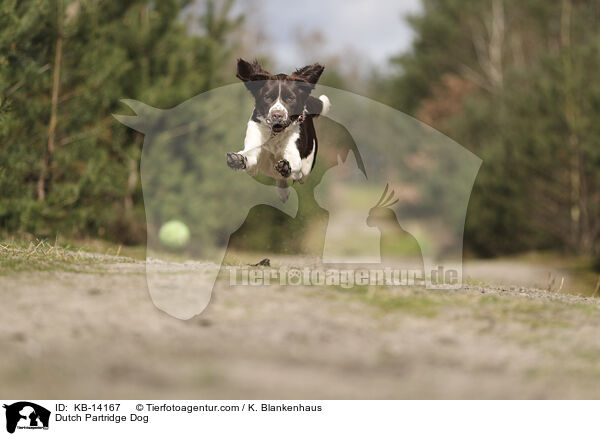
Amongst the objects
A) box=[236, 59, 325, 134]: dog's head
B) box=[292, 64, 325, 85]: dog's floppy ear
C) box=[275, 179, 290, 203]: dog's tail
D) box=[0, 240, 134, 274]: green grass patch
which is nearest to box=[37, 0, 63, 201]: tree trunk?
box=[0, 240, 134, 274]: green grass patch

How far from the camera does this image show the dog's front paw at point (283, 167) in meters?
6.46

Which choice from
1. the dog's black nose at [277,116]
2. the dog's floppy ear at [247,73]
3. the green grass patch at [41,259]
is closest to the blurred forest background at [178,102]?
the green grass patch at [41,259]

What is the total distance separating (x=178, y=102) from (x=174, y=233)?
12.9ft

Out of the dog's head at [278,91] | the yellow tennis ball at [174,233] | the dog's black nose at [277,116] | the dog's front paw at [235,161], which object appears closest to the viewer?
the dog's front paw at [235,161]

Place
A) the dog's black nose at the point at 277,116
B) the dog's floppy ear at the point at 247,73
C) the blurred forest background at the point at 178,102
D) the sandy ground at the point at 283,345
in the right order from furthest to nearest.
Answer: the blurred forest background at the point at 178,102, the dog's floppy ear at the point at 247,73, the dog's black nose at the point at 277,116, the sandy ground at the point at 283,345

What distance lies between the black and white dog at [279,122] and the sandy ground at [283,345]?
A: 1455 mm

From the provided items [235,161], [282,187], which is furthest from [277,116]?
[282,187]

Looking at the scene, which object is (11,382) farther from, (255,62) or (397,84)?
(397,84)

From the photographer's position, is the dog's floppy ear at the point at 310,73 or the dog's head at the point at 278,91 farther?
the dog's floppy ear at the point at 310,73

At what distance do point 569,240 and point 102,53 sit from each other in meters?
18.2

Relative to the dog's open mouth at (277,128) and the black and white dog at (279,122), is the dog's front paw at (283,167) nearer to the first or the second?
the black and white dog at (279,122)

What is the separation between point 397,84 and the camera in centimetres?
4900
